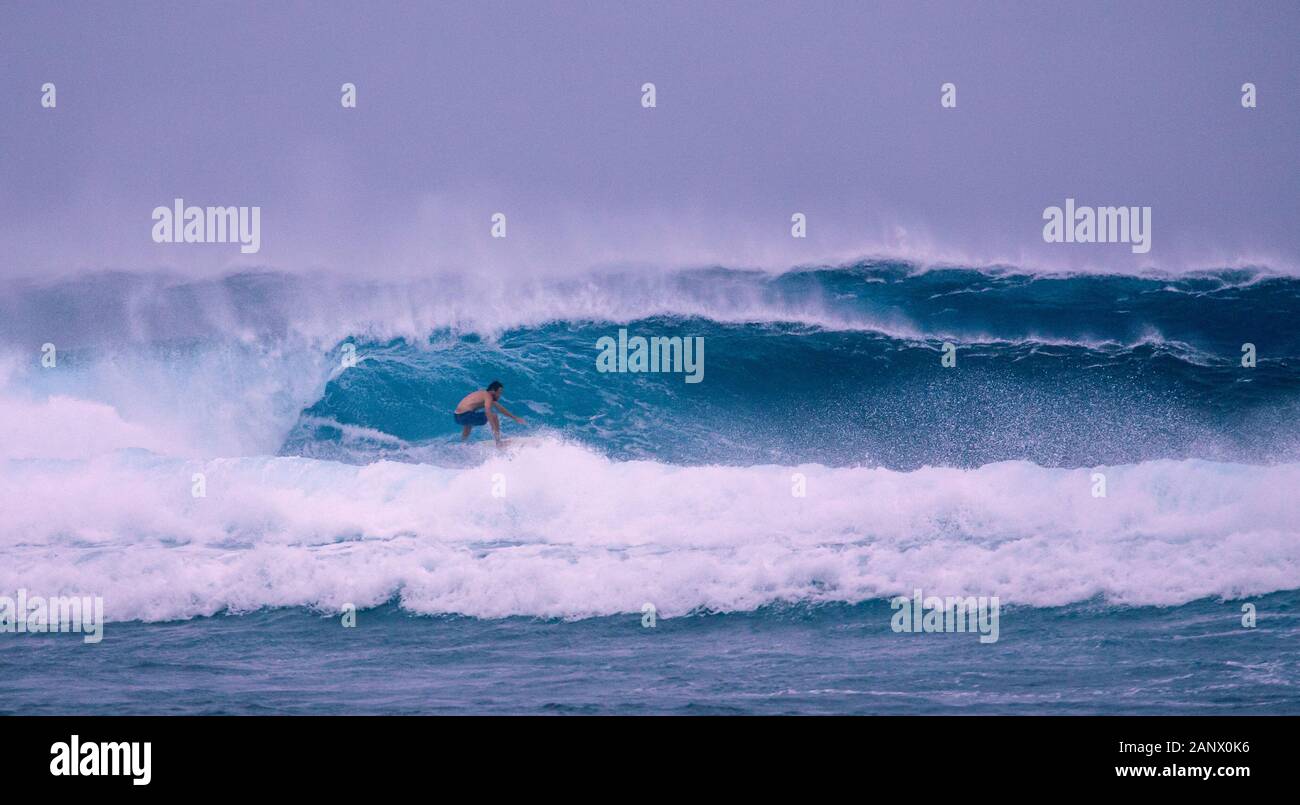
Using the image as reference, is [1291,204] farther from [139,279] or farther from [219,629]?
[139,279]

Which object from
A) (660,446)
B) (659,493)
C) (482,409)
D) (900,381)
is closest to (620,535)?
(659,493)

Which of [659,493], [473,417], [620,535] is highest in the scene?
[473,417]

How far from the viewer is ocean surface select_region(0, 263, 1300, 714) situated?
7109 millimetres

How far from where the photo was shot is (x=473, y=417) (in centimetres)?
1044

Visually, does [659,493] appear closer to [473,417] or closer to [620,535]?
[620,535]

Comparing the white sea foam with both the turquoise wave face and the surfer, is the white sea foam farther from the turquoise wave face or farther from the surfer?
the turquoise wave face

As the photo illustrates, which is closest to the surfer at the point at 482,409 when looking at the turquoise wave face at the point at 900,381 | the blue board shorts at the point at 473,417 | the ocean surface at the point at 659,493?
the blue board shorts at the point at 473,417

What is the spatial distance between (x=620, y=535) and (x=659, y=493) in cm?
66

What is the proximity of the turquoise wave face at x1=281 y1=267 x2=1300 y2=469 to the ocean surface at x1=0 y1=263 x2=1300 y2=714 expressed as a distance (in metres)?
0.04

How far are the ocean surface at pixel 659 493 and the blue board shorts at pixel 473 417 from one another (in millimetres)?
334

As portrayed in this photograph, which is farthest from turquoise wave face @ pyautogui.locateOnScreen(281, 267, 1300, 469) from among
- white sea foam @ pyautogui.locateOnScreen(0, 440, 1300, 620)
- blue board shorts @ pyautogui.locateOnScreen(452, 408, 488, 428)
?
white sea foam @ pyautogui.locateOnScreen(0, 440, 1300, 620)

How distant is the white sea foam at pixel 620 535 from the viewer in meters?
8.45

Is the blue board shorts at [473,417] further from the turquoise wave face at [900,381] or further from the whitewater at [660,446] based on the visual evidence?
the turquoise wave face at [900,381]
